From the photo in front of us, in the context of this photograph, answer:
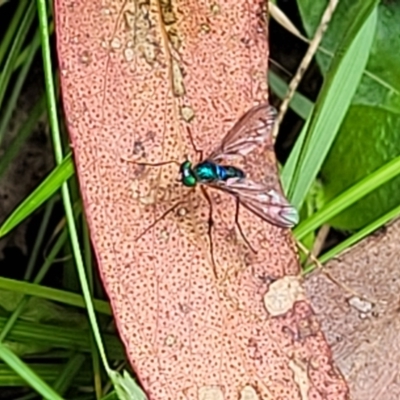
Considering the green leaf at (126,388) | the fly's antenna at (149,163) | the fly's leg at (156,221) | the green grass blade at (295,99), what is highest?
the fly's antenna at (149,163)

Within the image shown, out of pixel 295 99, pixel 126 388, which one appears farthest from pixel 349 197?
pixel 126 388

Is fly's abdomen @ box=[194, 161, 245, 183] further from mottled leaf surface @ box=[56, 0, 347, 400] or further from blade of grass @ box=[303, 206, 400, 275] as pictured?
blade of grass @ box=[303, 206, 400, 275]

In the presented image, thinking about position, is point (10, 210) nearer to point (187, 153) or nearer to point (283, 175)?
point (283, 175)

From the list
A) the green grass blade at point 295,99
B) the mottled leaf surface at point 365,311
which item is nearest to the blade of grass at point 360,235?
the mottled leaf surface at point 365,311

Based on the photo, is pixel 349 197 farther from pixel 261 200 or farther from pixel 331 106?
pixel 261 200

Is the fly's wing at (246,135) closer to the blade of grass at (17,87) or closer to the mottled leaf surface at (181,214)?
the mottled leaf surface at (181,214)

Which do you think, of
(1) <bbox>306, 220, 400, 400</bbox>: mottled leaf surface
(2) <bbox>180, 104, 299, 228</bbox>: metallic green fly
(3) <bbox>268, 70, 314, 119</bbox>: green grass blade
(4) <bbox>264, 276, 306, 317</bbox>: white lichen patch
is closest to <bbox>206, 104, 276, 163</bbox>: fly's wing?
(2) <bbox>180, 104, 299, 228</bbox>: metallic green fly
